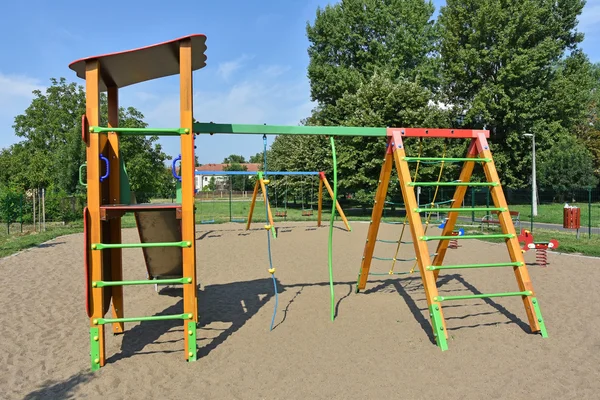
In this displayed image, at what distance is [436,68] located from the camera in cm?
2939

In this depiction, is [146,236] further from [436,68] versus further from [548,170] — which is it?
[548,170]

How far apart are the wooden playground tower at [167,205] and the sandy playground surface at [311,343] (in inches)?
12.5

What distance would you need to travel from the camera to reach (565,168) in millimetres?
28578

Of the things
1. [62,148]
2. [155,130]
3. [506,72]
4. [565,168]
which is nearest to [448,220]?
[155,130]

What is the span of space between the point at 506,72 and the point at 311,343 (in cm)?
2772

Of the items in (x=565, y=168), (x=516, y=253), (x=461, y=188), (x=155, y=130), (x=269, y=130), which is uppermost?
(x=565, y=168)

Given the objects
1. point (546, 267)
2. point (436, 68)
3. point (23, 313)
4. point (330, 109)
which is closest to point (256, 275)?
point (23, 313)

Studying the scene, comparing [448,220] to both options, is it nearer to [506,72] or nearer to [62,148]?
[506,72]

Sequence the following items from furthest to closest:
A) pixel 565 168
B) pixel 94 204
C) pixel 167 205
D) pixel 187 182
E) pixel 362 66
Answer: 1. pixel 362 66
2. pixel 565 168
3. pixel 167 205
4. pixel 187 182
5. pixel 94 204

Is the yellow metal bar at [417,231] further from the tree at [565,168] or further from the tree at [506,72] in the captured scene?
the tree at [565,168]

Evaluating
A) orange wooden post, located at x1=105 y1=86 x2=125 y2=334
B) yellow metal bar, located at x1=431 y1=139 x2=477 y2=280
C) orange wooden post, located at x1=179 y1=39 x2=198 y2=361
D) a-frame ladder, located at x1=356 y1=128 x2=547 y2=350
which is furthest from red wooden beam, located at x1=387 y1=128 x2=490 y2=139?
orange wooden post, located at x1=105 y1=86 x2=125 y2=334

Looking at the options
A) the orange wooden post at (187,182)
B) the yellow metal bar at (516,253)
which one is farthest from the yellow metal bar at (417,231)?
the orange wooden post at (187,182)

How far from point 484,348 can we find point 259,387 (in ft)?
7.35

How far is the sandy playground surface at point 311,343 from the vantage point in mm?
3254
